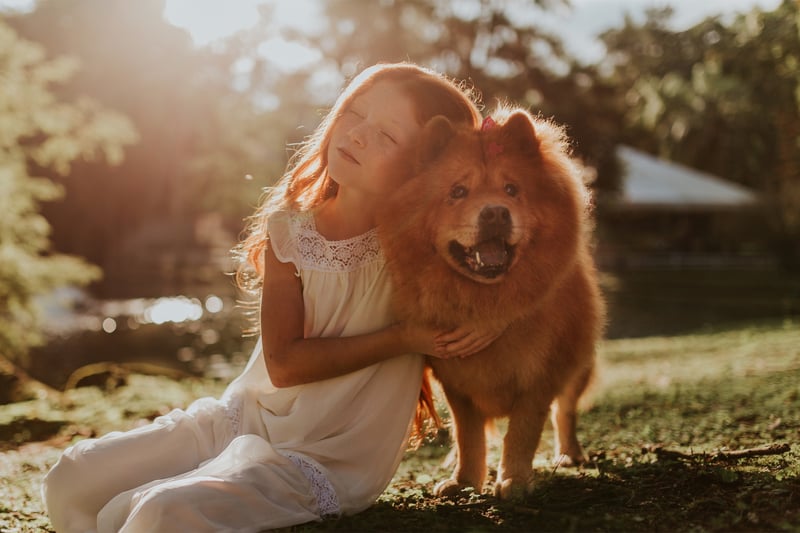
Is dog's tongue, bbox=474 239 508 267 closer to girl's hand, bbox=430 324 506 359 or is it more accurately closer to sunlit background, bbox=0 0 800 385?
girl's hand, bbox=430 324 506 359

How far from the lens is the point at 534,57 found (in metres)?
26.2

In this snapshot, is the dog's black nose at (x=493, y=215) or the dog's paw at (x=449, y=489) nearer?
the dog's black nose at (x=493, y=215)

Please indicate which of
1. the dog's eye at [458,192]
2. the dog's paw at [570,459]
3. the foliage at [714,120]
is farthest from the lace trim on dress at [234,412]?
the foliage at [714,120]

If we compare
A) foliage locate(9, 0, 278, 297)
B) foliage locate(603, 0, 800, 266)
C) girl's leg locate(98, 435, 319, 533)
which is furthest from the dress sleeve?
foliage locate(603, 0, 800, 266)

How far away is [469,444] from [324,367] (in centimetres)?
86

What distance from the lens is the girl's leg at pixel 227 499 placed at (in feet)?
8.03

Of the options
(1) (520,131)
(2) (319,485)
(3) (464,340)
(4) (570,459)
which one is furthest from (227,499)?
(4) (570,459)

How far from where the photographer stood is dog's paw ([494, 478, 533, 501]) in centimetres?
314

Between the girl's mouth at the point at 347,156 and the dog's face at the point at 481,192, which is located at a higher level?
the girl's mouth at the point at 347,156

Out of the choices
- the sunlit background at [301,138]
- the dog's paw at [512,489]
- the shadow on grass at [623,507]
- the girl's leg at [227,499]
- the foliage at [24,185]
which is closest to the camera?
the girl's leg at [227,499]

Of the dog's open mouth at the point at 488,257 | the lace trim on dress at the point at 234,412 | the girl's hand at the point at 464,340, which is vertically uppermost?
the dog's open mouth at the point at 488,257

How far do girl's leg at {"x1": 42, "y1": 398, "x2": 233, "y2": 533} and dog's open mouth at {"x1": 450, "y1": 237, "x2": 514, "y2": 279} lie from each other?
1231 mm

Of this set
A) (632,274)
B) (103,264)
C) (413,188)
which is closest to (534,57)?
(632,274)

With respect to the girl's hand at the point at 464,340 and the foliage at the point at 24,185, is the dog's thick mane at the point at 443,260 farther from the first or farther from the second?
the foliage at the point at 24,185
